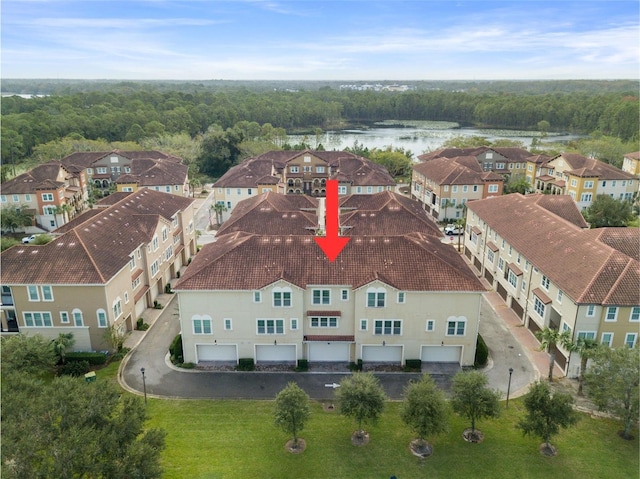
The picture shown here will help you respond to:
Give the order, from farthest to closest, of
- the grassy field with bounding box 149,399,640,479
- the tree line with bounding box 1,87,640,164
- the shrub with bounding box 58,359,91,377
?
the tree line with bounding box 1,87,640,164 → the shrub with bounding box 58,359,91,377 → the grassy field with bounding box 149,399,640,479

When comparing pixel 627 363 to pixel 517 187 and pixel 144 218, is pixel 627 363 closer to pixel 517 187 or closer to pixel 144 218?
pixel 144 218

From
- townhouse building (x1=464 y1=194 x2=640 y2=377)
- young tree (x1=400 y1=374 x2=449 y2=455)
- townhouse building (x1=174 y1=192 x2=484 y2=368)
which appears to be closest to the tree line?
townhouse building (x1=174 y1=192 x2=484 y2=368)

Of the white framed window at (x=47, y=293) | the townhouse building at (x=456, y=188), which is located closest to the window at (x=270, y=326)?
the white framed window at (x=47, y=293)

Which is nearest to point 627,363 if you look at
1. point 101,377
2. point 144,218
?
point 101,377

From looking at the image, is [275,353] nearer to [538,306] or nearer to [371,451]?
[371,451]

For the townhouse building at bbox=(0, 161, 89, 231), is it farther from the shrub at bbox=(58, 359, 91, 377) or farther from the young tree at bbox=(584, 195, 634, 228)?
the young tree at bbox=(584, 195, 634, 228)

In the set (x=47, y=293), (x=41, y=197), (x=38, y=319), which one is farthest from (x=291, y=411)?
(x=41, y=197)

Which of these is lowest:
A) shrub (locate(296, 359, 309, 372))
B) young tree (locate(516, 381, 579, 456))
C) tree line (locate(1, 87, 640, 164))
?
shrub (locate(296, 359, 309, 372))
